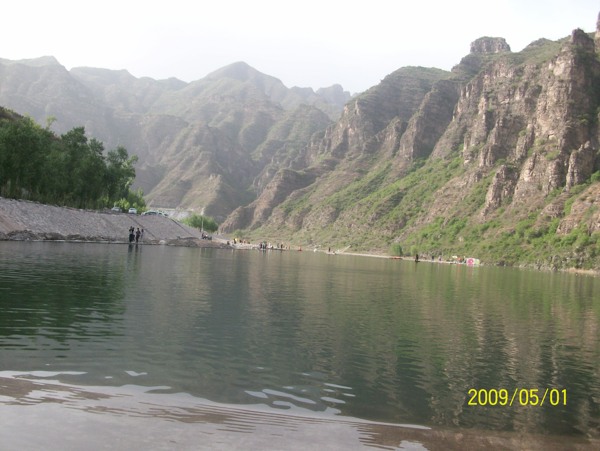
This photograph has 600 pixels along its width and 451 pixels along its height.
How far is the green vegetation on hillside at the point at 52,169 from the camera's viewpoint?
83.4 meters

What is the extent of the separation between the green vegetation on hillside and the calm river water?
58037mm

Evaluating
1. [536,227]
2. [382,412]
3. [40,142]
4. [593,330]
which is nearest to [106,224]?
[40,142]

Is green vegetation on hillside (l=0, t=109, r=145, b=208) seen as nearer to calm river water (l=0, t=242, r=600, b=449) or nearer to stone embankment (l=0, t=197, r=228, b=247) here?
stone embankment (l=0, t=197, r=228, b=247)

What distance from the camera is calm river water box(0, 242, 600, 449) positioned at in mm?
13523

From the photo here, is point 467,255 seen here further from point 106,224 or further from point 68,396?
point 68,396

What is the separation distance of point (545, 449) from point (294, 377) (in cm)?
672

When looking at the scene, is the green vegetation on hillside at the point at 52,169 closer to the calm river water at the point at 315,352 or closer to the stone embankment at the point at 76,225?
the stone embankment at the point at 76,225

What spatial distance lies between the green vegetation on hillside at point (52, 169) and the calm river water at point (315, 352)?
58.0 metres
